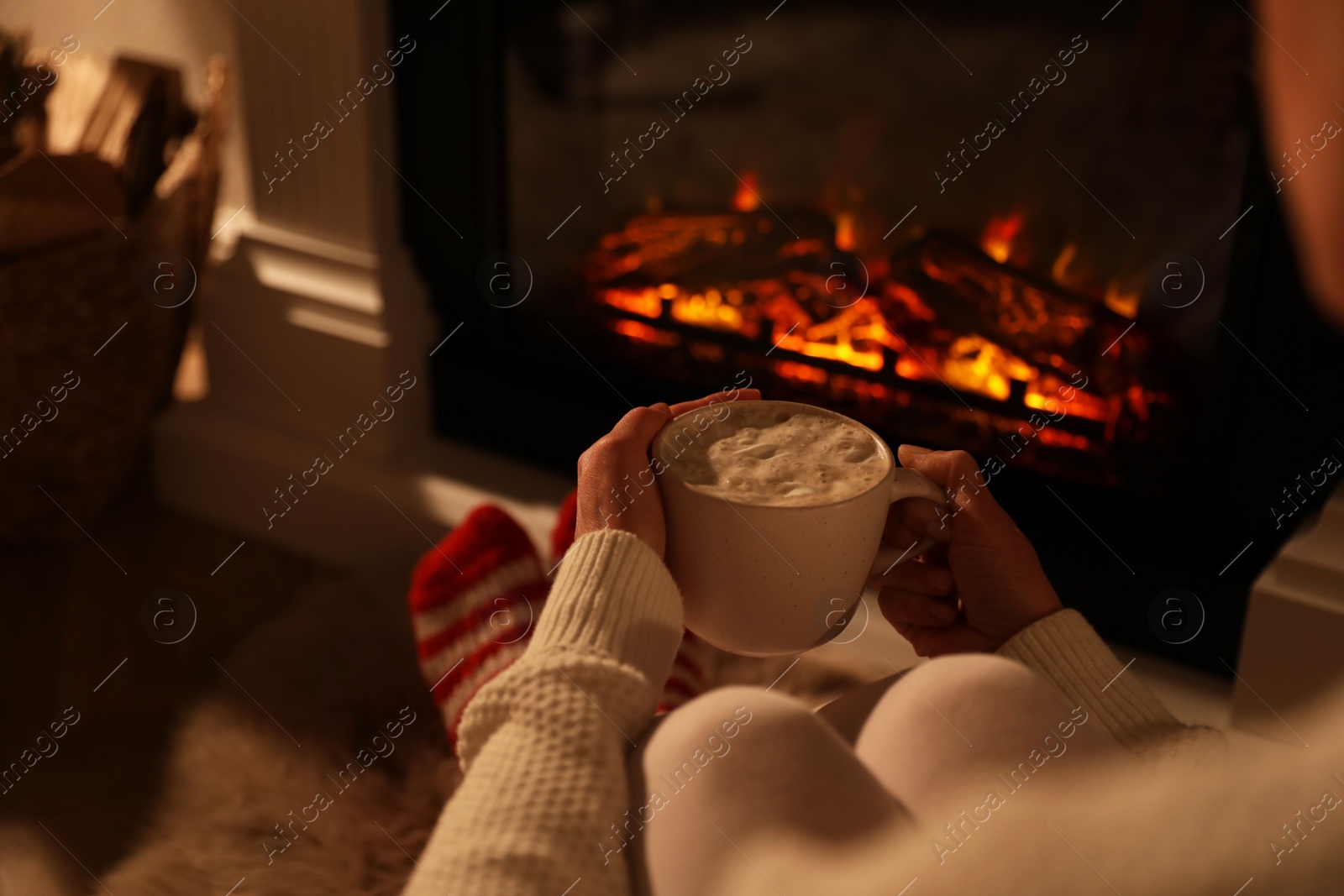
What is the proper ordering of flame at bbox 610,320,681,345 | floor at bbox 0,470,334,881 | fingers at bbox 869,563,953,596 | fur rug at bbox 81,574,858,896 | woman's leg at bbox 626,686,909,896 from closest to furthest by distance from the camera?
woman's leg at bbox 626,686,909,896 → fingers at bbox 869,563,953,596 → fur rug at bbox 81,574,858,896 → floor at bbox 0,470,334,881 → flame at bbox 610,320,681,345

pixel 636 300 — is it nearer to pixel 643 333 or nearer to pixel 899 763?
pixel 643 333

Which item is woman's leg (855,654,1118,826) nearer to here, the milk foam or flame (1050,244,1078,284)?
the milk foam

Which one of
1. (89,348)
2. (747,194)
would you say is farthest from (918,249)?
(89,348)

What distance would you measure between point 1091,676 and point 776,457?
239 mm

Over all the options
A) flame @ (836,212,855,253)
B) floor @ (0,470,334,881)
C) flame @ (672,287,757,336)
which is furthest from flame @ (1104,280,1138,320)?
floor @ (0,470,334,881)

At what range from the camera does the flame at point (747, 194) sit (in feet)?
4.56

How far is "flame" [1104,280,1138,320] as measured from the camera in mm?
1203

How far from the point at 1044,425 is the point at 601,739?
80cm

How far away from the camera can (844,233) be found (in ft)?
4.41

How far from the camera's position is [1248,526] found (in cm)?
115

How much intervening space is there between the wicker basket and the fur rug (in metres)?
0.34

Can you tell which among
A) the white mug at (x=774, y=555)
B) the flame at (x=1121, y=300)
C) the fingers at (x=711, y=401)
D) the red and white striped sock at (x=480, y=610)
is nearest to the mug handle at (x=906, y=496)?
the white mug at (x=774, y=555)

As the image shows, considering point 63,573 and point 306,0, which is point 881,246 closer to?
point 306,0

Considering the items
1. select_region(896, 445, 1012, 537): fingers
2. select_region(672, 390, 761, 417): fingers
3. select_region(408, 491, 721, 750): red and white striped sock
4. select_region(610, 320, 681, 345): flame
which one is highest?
select_region(672, 390, 761, 417): fingers
